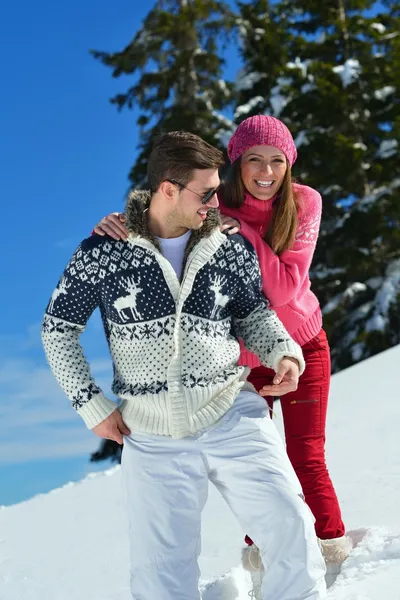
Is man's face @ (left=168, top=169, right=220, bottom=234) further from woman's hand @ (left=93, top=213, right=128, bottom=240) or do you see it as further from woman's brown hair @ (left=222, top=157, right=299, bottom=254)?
woman's brown hair @ (left=222, top=157, right=299, bottom=254)

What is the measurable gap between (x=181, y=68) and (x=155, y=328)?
12972 millimetres

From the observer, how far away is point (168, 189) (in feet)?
6.90

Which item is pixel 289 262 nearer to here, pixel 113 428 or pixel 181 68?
pixel 113 428

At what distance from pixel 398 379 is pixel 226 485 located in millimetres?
4782

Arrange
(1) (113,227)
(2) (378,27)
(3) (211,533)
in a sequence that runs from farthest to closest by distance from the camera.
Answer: (2) (378,27) → (3) (211,533) → (1) (113,227)

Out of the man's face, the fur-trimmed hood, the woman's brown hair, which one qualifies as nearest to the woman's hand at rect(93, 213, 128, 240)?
the fur-trimmed hood

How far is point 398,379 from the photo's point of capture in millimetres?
6492

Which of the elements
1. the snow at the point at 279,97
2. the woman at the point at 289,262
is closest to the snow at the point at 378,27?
the snow at the point at 279,97

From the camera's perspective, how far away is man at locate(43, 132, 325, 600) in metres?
2.01

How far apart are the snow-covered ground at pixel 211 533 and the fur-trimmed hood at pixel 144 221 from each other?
1.31m

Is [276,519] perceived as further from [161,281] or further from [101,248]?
[101,248]

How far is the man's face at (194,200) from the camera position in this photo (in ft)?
6.88

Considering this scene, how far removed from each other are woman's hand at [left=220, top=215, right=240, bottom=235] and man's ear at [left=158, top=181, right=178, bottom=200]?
220mm

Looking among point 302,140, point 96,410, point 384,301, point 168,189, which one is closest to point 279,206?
point 168,189
